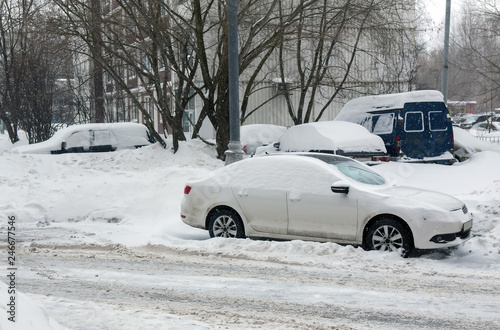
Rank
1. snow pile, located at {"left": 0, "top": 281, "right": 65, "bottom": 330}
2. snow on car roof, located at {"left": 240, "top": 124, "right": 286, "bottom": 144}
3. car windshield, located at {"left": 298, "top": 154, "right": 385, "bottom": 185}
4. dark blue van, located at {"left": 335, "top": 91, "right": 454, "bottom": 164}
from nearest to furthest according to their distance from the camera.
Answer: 1. snow pile, located at {"left": 0, "top": 281, "right": 65, "bottom": 330}
2. car windshield, located at {"left": 298, "top": 154, "right": 385, "bottom": 185}
3. dark blue van, located at {"left": 335, "top": 91, "right": 454, "bottom": 164}
4. snow on car roof, located at {"left": 240, "top": 124, "right": 286, "bottom": 144}

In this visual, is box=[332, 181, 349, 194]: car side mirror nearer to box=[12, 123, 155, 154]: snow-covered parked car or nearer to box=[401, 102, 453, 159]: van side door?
box=[401, 102, 453, 159]: van side door

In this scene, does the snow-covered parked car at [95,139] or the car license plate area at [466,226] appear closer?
the car license plate area at [466,226]

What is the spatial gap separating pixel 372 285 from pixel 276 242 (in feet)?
7.28

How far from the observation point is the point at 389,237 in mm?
7816

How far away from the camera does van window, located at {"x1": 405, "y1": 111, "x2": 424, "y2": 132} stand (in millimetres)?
15477

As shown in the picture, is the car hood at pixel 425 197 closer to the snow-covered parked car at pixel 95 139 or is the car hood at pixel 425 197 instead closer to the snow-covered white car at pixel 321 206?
the snow-covered white car at pixel 321 206

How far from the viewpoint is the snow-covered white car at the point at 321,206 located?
25.3ft

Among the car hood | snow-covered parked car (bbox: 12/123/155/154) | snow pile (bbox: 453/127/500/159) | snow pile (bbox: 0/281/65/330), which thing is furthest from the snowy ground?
snow-covered parked car (bbox: 12/123/155/154)

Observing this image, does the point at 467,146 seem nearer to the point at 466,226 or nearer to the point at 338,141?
the point at 338,141

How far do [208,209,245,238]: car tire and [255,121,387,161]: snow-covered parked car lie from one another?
19.1 feet

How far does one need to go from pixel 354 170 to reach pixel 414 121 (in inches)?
287

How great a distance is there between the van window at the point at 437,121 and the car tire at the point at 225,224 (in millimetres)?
8516

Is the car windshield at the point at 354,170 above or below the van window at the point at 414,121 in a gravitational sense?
below

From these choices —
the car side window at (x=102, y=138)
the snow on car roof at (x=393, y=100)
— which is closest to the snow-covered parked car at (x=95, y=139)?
the car side window at (x=102, y=138)
